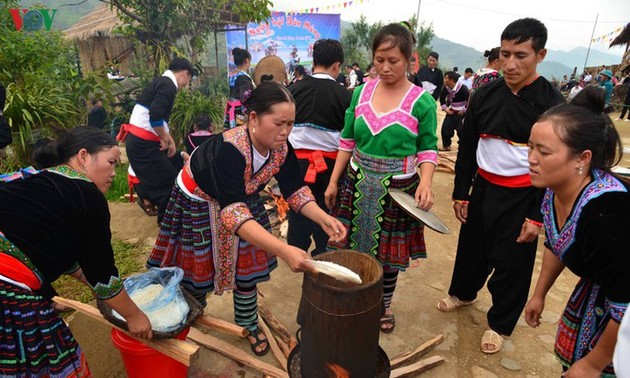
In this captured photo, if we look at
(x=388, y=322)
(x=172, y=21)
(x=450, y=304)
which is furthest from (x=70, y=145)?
(x=172, y=21)

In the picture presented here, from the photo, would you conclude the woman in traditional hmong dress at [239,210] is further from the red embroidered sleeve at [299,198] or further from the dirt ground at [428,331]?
the dirt ground at [428,331]

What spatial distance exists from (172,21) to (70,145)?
7500 millimetres

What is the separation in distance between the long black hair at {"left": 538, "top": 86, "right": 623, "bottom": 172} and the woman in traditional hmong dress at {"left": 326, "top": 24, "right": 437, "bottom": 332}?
3.18ft

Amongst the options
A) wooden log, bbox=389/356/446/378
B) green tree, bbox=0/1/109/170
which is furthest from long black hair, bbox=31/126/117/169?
green tree, bbox=0/1/109/170

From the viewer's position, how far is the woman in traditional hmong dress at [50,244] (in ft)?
5.09

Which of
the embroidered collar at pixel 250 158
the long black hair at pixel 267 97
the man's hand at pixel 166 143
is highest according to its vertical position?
the long black hair at pixel 267 97

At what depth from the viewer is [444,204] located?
19.2ft

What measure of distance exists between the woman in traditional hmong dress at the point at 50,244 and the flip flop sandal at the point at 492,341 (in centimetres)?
258

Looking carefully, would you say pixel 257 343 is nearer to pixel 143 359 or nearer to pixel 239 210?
pixel 143 359

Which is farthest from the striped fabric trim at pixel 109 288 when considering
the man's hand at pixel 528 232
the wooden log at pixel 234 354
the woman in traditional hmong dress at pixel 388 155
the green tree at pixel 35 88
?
the green tree at pixel 35 88

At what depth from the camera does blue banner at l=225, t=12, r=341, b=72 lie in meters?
19.4

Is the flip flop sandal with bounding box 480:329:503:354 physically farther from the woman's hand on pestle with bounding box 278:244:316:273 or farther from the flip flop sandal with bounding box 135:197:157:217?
the flip flop sandal with bounding box 135:197:157:217

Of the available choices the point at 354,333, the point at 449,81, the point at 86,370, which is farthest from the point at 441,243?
the point at 449,81

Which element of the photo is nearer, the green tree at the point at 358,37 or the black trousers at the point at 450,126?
the black trousers at the point at 450,126
